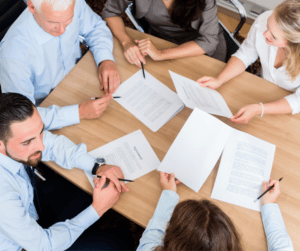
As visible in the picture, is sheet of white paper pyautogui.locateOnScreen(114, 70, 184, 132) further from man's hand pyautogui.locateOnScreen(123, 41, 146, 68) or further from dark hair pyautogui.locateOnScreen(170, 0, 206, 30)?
dark hair pyautogui.locateOnScreen(170, 0, 206, 30)

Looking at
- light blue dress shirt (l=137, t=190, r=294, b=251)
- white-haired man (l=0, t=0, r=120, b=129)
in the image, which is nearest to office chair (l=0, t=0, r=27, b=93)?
white-haired man (l=0, t=0, r=120, b=129)

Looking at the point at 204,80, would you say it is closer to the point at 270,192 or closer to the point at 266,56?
the point at 266,56

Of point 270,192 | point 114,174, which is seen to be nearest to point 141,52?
point 114,174

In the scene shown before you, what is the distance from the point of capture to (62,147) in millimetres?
1098

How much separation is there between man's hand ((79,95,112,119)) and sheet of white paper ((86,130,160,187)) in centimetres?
16

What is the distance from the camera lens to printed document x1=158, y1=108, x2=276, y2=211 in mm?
1051

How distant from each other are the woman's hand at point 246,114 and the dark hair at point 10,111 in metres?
0.88

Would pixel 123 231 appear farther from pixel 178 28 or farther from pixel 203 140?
pixel 178 28

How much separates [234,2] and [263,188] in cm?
118

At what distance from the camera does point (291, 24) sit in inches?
42.9

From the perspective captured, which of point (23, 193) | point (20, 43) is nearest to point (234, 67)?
point (20, 43)

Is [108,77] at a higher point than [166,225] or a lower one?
higher

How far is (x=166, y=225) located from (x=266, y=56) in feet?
3.44

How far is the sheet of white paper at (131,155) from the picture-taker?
1.09 metres
